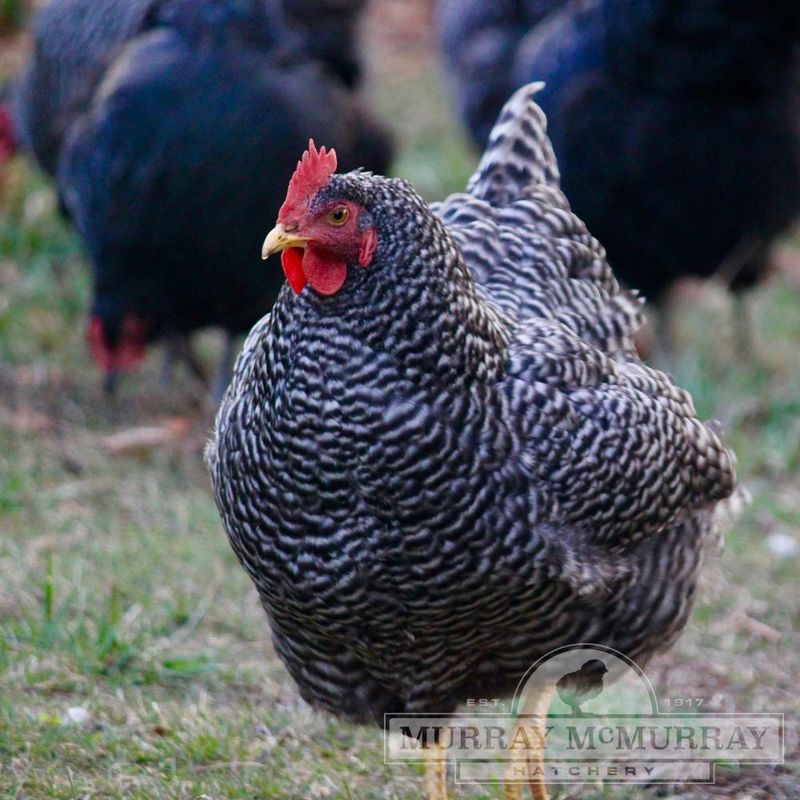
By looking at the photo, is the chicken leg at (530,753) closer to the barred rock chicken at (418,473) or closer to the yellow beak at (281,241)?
the barred rock chicken at (418,473)

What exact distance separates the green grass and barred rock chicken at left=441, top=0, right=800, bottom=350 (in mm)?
698

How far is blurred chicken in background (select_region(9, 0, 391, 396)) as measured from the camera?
5211mm

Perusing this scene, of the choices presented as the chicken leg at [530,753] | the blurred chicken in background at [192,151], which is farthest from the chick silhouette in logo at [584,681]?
the blurred chicken in background at [192,151]

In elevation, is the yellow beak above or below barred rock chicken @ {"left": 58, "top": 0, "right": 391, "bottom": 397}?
below

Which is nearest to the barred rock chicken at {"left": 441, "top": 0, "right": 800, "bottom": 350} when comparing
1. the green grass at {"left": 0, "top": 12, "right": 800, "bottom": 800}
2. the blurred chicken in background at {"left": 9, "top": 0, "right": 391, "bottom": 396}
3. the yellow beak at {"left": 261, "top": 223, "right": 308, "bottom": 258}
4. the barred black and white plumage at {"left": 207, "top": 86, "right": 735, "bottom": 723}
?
the green grass at {"left": 0, "top": 12, "right": 800, "bottom": 800}

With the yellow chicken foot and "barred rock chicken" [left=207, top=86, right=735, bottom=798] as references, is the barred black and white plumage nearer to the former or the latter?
"barred rock chicken" [left=207, top=86, right=735, bottom=798]

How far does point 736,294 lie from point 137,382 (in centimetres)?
282

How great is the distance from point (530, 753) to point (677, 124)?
10.4 feet

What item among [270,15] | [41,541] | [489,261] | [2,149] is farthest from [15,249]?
[489,261]

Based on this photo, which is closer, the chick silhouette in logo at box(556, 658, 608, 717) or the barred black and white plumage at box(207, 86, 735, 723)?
the barred black and white plumage at box(207, 86, 735, 723)

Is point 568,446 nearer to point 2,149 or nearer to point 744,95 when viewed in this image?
point 744,95

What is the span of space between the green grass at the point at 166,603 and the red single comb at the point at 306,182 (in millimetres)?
1343

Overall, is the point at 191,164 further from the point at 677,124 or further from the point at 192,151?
the point at 677,124

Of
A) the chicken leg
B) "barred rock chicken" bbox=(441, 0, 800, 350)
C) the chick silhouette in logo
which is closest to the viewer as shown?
the chick silhouette in logo
